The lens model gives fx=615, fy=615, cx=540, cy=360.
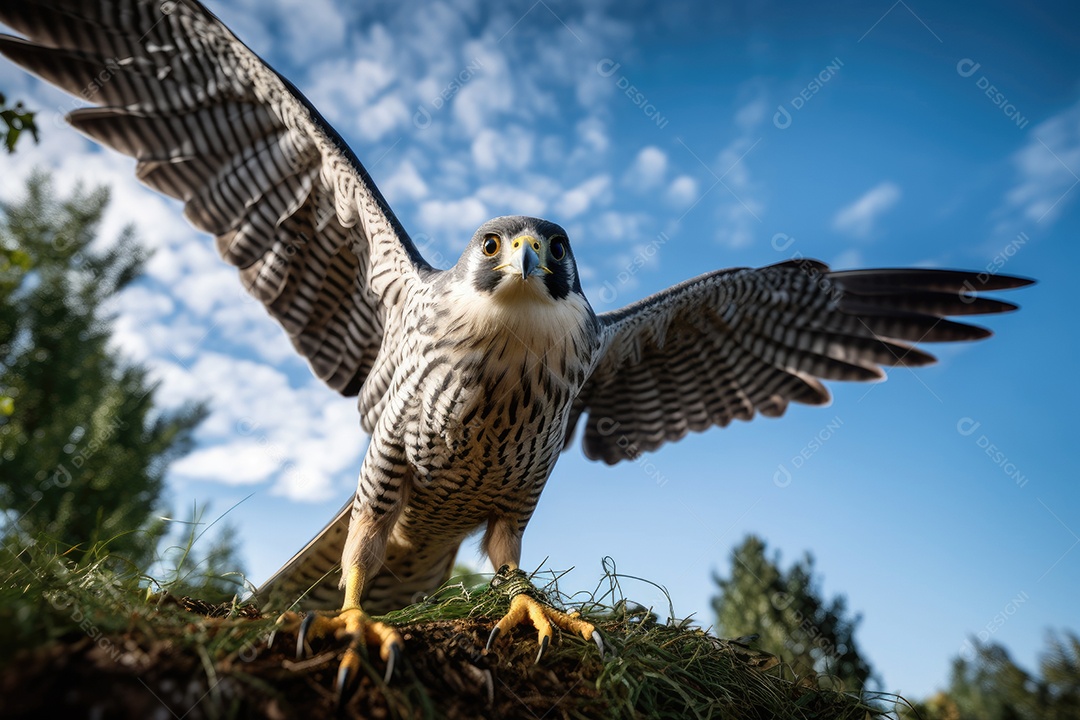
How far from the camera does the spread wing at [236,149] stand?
3.96 m

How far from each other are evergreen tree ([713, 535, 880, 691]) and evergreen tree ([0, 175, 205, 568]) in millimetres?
10806

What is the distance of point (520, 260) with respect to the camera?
2.94 meters

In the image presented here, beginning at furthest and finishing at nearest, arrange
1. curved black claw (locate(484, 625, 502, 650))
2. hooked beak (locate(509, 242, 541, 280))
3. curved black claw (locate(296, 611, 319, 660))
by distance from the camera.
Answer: hooked beak (locate(509, 242, 541, 280)) → curved black claw (locate(484, 625, 502, 650)) → curved black claw (locate(296, 611, 319, 660))

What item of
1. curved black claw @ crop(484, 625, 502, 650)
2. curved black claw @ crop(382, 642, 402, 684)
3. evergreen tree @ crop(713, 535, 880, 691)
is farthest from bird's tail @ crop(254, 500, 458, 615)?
evergreen tree @ crop(713, 535, 880, 691)

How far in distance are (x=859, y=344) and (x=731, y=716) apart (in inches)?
153

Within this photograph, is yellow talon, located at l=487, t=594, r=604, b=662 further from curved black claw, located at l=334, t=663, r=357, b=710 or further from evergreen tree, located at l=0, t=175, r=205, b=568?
evergreen tree, located at l=0, t=175, r=205, b=568

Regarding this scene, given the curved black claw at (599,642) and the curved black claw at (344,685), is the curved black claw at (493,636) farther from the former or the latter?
the curved black claw at (344,685)

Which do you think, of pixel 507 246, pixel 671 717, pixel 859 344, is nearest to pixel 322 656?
pixel 671 717

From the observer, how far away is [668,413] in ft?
17.9

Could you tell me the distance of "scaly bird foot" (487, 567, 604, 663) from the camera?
2.28 metres

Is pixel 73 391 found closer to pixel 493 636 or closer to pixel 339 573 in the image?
pixel 339 573

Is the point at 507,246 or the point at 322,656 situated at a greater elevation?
the point at 507,246

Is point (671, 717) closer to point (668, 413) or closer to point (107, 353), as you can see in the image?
point (668, 413)

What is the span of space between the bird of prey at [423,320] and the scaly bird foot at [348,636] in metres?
0.01
